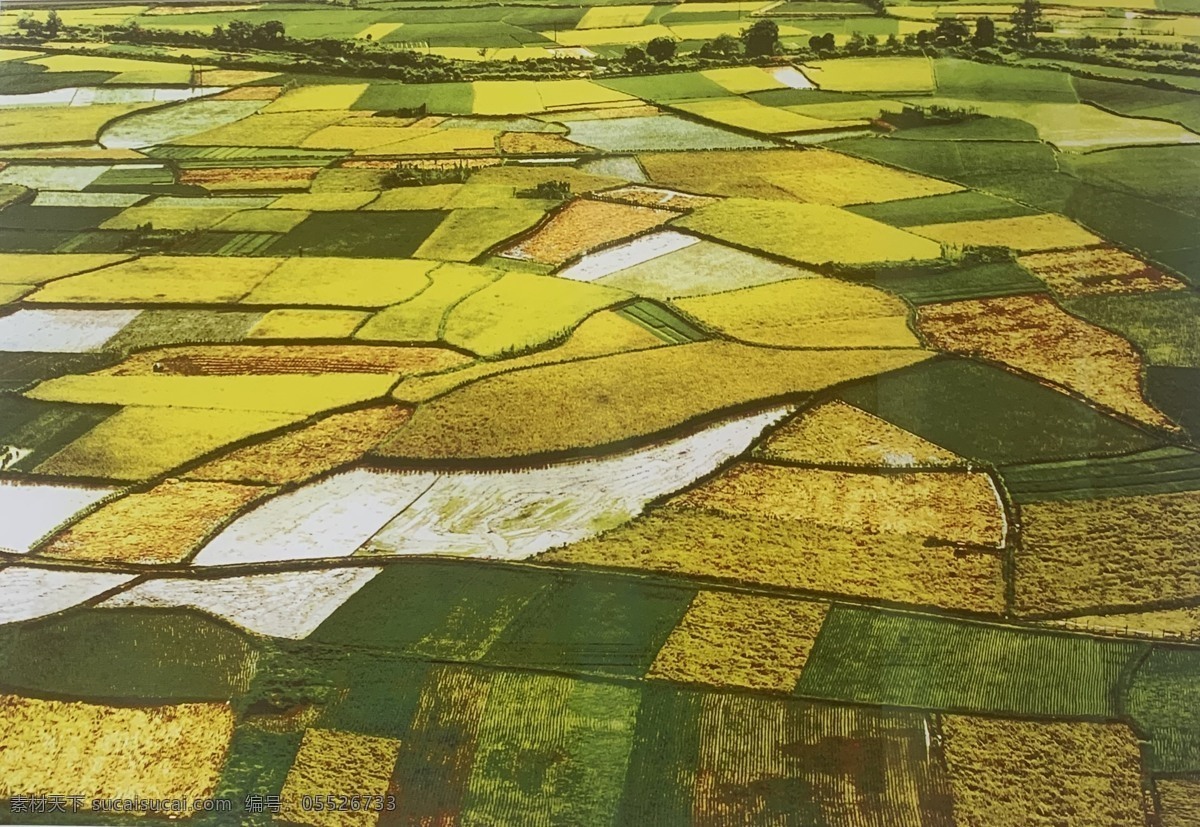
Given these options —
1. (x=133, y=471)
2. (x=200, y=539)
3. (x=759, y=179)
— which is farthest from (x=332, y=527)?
(x=759, y=179)

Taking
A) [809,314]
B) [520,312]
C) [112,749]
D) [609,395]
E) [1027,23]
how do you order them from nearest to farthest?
1. [112,749]
2. [609,395]
3. [809,314]
4. [520,312]
5. [1027,23]

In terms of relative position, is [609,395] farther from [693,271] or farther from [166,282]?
[166,282]

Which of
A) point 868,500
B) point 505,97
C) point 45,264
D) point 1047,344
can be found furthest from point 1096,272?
point 45,264

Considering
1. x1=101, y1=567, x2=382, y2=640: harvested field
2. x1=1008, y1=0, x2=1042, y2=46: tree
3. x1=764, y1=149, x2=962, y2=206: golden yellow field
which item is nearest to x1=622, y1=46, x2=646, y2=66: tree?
x1=764, y1=149, x2=962, y2=206: golden yellow field

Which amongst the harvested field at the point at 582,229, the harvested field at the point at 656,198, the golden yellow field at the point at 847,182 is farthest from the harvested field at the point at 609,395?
the golden yellow field at the point at 847,182

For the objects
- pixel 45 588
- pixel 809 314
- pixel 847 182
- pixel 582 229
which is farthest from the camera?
pixel 847 182

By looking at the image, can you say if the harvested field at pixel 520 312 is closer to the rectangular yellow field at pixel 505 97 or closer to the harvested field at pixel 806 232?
the harvested field at pixel 806 232

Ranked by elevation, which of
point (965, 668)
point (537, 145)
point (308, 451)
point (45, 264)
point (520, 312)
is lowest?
point (965, 668)
